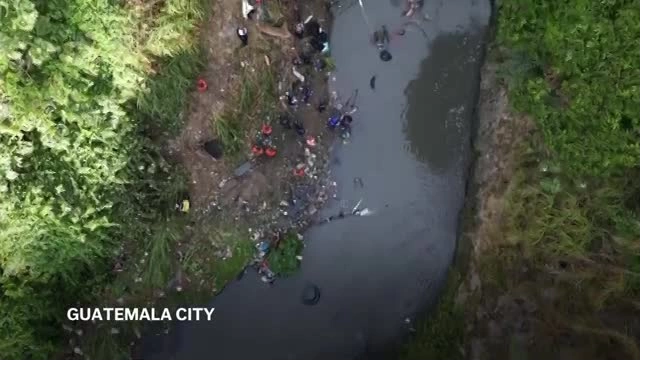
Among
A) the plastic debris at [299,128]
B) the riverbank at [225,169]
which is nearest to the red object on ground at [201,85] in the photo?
the riverbank at [225,169]

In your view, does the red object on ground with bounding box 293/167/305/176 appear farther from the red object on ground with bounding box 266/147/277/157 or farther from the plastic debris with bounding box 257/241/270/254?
the plastic debris with bounding box 257/241/270/254

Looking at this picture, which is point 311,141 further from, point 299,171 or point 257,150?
point 257,150

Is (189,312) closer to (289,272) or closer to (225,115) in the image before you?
(289,272)

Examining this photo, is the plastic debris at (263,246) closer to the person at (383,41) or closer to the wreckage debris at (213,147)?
the wreckage debris at (213,147)

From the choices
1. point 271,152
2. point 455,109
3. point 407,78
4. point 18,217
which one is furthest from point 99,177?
point 455,109

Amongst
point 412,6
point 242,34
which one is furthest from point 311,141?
point 412,6
